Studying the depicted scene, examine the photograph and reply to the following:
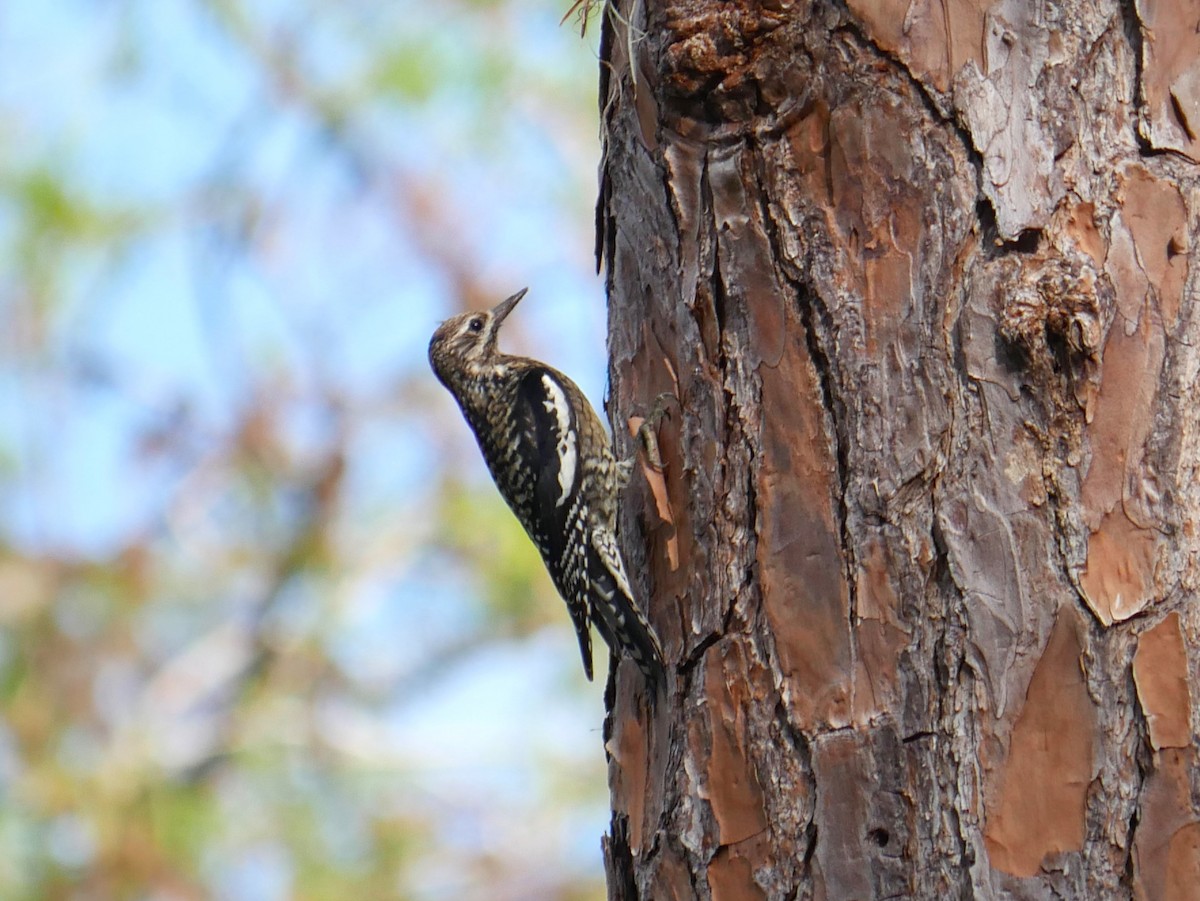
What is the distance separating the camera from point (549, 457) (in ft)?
14.5

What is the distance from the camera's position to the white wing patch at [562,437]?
434cm

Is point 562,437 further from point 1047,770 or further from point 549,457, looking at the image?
point 1047,770

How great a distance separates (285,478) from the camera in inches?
369

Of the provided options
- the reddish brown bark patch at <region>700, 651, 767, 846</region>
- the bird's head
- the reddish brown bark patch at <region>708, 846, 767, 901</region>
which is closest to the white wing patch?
the bird's head

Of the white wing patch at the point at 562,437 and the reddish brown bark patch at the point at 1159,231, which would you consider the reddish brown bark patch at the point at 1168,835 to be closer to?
the reddish brown bark patch at the point at 1159,231

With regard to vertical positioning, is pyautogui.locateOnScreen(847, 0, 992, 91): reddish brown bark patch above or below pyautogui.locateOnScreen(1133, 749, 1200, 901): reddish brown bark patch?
above

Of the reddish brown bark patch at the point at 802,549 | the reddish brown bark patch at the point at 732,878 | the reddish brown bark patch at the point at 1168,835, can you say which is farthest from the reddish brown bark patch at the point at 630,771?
the reddish brown bark patch at the point at 1168,835

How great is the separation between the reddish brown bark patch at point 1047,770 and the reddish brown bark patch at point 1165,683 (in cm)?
8

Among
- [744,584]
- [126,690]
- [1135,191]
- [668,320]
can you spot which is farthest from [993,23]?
[126,690]

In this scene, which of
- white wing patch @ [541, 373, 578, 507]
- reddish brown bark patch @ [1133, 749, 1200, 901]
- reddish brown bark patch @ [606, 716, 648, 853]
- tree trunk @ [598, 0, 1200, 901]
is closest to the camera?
reddish brown bark patch @ [1133, 749, 1200, 901]

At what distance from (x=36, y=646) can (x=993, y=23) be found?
7.92m

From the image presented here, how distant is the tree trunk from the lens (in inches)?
81.8

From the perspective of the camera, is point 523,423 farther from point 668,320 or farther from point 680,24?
point 680,24

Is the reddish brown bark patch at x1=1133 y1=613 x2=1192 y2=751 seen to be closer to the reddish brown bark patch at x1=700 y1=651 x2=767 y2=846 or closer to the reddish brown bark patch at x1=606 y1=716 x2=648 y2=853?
the reddish brown bark patch at x1=700 y1=651 x2=767 y2=846
